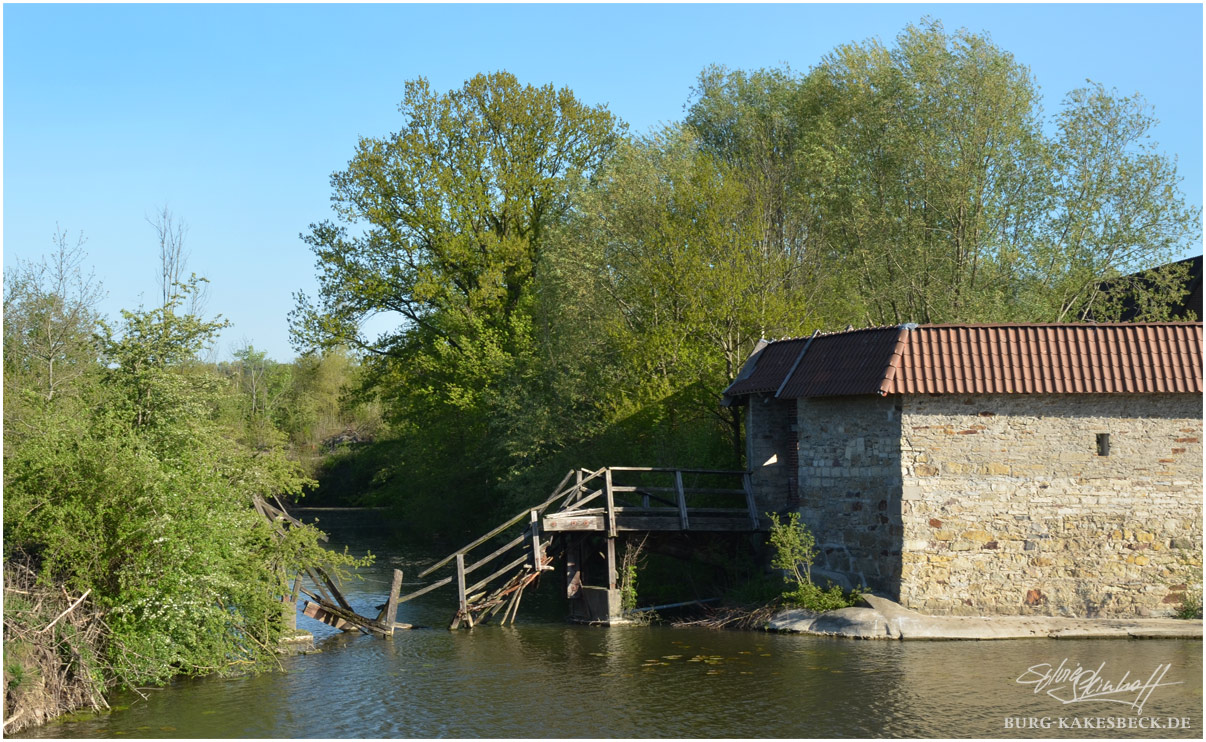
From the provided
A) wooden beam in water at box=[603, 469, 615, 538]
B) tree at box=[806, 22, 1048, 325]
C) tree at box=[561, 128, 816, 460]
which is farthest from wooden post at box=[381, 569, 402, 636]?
tree at box=[806, 22, 1048, 325]

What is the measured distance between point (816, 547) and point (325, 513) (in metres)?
32.2

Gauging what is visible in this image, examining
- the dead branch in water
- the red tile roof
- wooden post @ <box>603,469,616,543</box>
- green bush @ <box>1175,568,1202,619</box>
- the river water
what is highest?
the red tile roof

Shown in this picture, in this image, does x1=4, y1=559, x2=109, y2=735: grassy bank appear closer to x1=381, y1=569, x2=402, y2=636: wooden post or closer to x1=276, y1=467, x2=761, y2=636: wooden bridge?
x1=276, y1=467, x2=761, y2=636: wooden bridge

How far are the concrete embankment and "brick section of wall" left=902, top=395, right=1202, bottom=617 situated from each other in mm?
227

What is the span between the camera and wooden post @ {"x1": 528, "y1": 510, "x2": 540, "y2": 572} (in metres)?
18.8

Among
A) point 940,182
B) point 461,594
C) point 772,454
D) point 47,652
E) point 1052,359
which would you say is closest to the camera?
point 47,652

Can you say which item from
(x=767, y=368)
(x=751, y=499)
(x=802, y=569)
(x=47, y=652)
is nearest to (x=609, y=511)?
(x=751, y=499)

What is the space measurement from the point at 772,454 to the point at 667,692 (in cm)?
770

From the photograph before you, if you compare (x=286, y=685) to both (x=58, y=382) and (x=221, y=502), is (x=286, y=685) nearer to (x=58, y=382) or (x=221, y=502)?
(x=221, y=502)

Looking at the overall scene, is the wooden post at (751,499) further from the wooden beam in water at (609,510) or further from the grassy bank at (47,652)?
the grassy bank at (47,652)

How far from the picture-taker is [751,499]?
66.4ft

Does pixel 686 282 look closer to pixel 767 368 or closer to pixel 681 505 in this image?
pixel 767 368

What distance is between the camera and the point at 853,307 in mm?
27812

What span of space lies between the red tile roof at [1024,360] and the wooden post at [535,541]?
5353mm
